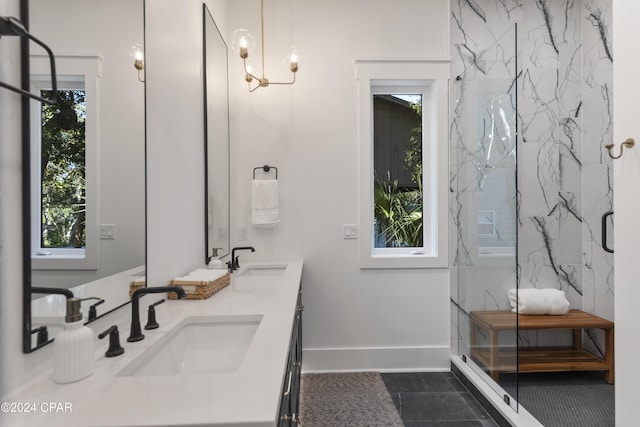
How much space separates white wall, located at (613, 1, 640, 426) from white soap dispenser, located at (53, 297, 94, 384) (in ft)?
6.55

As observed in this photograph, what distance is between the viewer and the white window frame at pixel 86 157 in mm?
714

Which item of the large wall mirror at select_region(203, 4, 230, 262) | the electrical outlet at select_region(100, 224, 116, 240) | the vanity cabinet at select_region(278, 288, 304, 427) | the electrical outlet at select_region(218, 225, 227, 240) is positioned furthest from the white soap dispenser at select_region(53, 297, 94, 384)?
the electrical outlet at select_region(218, 225, 227, 240)

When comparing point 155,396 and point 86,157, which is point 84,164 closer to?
point 86,157

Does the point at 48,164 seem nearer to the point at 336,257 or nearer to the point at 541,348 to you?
the point at 336,257

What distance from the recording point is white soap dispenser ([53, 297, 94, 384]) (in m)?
0.67

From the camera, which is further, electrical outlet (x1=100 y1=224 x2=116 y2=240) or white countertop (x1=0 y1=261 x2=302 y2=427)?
electrical outlet (x1=100 y1=224 x2=116 y2=240)

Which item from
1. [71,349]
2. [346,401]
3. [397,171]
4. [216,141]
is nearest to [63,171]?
[71,349]

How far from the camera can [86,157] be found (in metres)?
0.88

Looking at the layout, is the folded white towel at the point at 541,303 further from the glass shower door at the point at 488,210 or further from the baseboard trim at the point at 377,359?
the baseboard trim at the point at 377,359

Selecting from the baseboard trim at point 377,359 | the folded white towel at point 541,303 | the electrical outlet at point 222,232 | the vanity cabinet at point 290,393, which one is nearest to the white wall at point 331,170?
the baseboard trim at point 377,359

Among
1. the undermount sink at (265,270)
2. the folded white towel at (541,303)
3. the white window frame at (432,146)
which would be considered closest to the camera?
the undermount sink at (265,270)

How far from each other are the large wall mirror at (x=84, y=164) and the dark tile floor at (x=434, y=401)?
1.80 m

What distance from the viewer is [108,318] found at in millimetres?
1002

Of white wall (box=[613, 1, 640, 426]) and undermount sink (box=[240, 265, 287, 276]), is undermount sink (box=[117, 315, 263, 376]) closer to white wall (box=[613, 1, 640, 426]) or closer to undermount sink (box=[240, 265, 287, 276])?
undermount sink (box=[240, 265, 287, 276])
